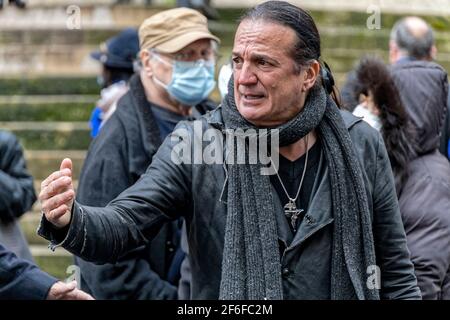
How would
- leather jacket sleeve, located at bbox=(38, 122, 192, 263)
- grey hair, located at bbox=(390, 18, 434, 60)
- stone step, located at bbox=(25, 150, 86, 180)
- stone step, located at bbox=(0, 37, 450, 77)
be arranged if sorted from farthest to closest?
stone step, located at bbox=(0, 37, 450, 77), stone step, located at bbox=(25, 150, 86, 180), grey hair, located at bbox=(390, 18, 434, 60), leather jacket sleeve, located at bbox=(38, 122, 192, 263)

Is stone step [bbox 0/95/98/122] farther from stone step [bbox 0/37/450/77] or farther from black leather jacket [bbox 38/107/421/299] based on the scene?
black leather jacket [bbox 38/107/421/299]

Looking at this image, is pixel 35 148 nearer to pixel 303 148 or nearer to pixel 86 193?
pixel 86 193

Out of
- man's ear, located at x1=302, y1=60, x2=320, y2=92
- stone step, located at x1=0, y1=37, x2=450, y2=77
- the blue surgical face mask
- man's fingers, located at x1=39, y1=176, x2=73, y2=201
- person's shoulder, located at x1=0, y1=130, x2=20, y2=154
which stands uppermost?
man's ear, located at x1=302, y1=60, x2=320, y2=92

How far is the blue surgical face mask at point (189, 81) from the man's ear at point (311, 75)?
1.69 metres

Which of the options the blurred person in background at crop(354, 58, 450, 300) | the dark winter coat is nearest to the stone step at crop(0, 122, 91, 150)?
the dark winter coat

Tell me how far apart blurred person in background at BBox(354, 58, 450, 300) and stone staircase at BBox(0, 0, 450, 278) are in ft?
16.4

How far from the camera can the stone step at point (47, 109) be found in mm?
10250

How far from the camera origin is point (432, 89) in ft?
16.8

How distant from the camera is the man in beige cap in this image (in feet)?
16.3

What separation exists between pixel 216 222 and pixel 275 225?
0.21 m

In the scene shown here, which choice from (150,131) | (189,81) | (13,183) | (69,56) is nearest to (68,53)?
(69,56)

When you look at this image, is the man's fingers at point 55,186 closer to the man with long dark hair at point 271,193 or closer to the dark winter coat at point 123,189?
the man with long dark hair at point 271,193
